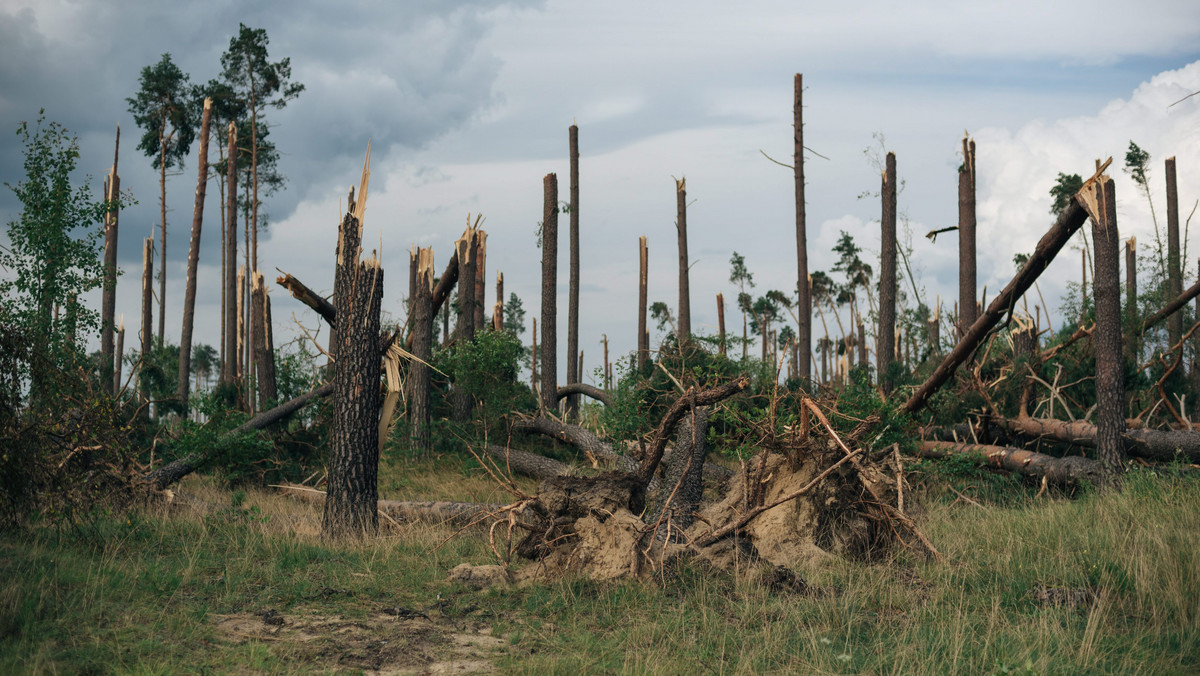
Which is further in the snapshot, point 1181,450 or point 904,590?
point 1181,450

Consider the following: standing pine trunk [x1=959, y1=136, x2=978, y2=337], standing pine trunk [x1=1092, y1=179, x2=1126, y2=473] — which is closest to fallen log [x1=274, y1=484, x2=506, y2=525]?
standing pine trunk [x1=1092, y1=179, x2=1126, y2=473]

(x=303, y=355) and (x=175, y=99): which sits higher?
(x=175, y=99)

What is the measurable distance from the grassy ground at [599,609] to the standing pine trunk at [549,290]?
35.8ft

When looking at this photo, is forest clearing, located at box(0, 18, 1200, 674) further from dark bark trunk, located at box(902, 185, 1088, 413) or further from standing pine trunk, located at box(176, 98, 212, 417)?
standing pine trunk, located at box(176, 98, 212, 417)

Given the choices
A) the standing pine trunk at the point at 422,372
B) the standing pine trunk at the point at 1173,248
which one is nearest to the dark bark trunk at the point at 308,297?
the standing pine trunk at the point at 422,372

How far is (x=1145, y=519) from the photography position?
27.1ft

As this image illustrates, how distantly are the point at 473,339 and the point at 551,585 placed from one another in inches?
428

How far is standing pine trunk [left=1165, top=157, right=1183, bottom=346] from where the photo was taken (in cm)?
2566

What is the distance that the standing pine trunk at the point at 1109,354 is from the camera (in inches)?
414

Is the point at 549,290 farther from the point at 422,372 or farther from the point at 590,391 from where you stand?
the point at 422,372

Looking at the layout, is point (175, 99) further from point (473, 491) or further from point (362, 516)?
point (362, 516)

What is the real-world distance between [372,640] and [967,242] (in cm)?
2077

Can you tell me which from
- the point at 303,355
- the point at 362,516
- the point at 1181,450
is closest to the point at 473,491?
the point at 362,516

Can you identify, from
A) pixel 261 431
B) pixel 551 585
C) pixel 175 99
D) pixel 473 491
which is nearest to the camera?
pixel 551 585
